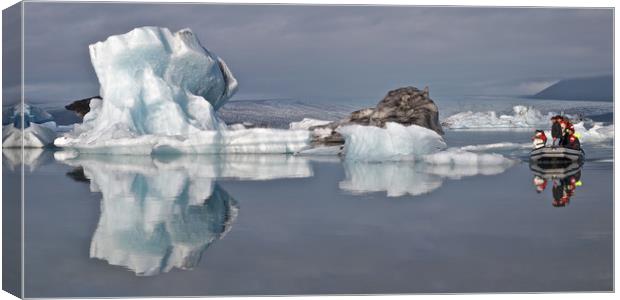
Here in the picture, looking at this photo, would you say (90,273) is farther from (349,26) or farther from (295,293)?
(349,26)

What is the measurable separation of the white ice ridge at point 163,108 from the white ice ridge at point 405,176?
3.12 feet

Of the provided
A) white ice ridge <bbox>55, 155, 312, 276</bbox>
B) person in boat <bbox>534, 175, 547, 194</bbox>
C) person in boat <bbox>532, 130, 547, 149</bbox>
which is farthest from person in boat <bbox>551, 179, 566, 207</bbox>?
white ice ridge <bbox>55, 155, 312, 276</bbox>

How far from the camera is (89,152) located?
15.3m

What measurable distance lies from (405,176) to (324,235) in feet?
13.3

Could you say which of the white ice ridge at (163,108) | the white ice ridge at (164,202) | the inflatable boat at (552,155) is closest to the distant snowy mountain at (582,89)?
the inflatable boat at (552,155)

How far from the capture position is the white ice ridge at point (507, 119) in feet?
33.9

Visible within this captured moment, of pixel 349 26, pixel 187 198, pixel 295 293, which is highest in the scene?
pixel 349 26

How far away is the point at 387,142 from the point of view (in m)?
13.4

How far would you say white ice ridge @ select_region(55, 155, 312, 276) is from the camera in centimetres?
741

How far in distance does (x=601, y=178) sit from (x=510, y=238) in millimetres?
1311

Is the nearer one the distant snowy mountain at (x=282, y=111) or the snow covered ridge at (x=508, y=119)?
the snow covered ridge at (x=508, y=119)

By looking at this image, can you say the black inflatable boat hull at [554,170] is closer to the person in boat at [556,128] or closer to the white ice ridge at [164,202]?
the person in boat at [556,128]

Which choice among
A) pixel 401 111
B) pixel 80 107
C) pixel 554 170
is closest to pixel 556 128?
pixel 554 170

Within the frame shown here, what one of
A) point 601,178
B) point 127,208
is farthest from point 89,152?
point 601,178
